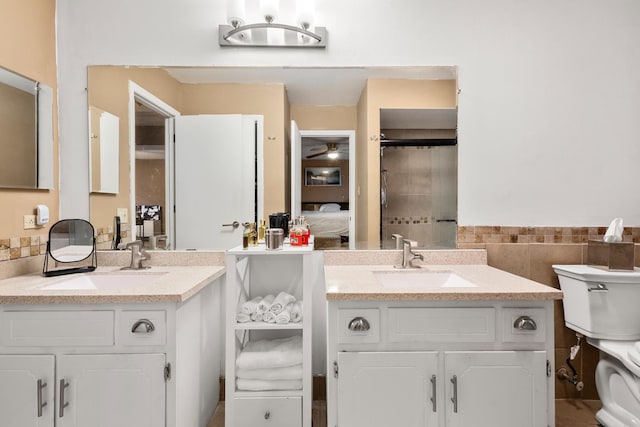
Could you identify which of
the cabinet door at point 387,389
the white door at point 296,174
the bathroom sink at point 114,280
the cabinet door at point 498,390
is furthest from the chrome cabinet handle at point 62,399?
the cabinet door at point 498,390

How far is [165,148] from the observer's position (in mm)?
1935

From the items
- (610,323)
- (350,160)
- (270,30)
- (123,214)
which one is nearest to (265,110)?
(270,30)

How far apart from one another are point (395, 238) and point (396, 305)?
0.62m

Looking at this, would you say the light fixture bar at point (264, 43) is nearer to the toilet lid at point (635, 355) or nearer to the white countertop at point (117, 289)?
the white countertop at point (117, 289)

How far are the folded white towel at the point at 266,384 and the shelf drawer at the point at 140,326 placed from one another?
0.47 m

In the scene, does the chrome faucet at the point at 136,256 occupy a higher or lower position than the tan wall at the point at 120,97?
lower

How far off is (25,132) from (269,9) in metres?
1.34

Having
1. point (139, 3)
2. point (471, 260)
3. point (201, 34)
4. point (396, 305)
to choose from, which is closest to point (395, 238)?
point (471, 260)

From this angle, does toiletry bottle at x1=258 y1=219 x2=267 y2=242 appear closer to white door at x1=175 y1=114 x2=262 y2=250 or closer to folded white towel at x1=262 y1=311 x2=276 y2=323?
white door at x1=175 y1=114 x2=262 y2=250

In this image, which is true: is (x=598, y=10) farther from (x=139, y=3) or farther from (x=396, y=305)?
(x=139, y=3)

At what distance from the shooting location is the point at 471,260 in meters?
1.93

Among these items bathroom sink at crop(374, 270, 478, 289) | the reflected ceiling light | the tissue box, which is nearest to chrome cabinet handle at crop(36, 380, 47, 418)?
bathroom sink at crop(374, 270, 478, 289)

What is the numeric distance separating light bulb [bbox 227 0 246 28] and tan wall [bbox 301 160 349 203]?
827 mm

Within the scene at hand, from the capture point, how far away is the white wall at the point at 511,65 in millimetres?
1928
